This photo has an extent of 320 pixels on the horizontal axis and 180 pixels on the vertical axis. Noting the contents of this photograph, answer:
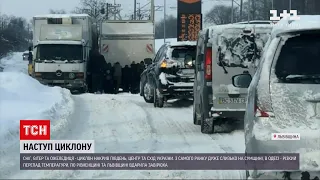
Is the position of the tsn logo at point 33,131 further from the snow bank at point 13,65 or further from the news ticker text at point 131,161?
the snow bank at point 13,65

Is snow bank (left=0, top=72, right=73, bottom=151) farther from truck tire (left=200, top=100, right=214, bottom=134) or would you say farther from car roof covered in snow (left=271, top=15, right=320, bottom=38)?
car roof covered in snow (left=271, top=15, right=320, bottom=38)

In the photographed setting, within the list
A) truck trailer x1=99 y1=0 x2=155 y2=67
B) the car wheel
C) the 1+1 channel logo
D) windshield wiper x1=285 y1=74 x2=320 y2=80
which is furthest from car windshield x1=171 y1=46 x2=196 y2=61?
truck trailer x1=99 y1=0 x2=155 y2=67

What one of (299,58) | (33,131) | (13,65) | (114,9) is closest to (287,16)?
(299,58)

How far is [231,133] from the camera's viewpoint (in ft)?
36.3

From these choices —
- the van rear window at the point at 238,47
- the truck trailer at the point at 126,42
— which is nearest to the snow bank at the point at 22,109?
the van rear window at the point at 238,47

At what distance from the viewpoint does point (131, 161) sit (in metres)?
8.12

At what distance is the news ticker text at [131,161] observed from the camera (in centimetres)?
773

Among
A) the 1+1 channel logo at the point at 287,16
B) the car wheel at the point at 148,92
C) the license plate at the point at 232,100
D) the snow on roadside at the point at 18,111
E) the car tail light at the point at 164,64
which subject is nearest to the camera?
the 1+1 channel logo at the point at 287,16

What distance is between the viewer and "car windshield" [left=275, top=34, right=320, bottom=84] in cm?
586

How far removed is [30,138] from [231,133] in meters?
3.86

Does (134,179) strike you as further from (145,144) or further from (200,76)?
(200,76)

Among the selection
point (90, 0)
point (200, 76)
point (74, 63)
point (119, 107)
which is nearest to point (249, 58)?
point (200, 76)

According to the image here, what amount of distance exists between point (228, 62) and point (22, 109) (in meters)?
4.75

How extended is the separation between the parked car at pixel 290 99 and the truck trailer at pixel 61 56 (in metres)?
20.0
